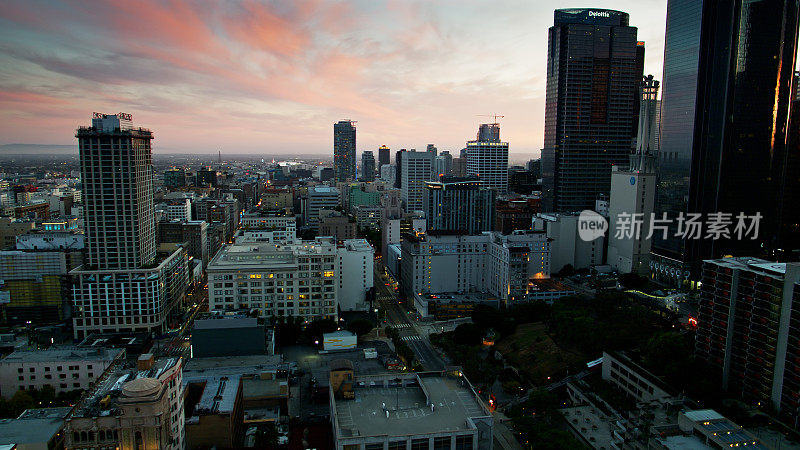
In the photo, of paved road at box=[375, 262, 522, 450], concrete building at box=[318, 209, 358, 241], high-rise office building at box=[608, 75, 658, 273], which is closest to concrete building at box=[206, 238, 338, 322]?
paved road at box=[375, 262, 522, 450]

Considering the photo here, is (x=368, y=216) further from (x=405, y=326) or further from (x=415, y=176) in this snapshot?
(x=405, y=326)

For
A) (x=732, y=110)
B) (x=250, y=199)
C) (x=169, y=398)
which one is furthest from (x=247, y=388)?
(x=250, y=199)

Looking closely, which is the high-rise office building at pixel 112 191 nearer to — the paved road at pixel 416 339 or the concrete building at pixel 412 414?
the paved road at pixel 416 339

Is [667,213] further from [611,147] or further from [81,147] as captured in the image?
[81,147]

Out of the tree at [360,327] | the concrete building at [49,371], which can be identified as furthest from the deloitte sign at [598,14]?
Result: the concrete building at [49,371]

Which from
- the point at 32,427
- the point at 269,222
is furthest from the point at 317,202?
the point at 32,427

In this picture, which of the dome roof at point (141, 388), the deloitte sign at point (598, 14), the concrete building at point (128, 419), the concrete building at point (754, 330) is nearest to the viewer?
the concrete building at point (128, 419)

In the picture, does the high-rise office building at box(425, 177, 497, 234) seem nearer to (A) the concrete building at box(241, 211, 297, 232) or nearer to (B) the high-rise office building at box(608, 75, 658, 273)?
(B) the high-rise office building at box(608, 75, 658, 273)
